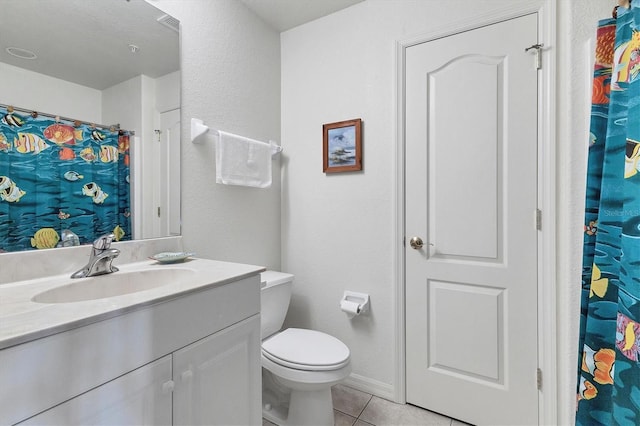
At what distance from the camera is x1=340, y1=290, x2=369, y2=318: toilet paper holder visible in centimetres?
173

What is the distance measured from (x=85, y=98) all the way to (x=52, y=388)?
106 cm

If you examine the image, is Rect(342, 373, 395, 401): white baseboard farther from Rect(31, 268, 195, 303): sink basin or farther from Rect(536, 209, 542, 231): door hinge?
Rect(31, 268, 195, 303): sink basin

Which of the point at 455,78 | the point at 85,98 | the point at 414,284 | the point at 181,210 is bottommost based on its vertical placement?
the point at 414,284

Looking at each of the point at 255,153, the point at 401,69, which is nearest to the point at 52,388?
the point at 255,153

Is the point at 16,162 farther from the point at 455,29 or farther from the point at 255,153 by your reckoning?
the point at 455,29

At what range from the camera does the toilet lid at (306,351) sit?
1.35 m

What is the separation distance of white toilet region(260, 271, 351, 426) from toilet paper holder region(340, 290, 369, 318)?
8.7 inches

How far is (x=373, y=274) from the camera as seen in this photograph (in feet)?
5.83

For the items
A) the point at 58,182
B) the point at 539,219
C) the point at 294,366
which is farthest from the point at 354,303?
the point at 58,182

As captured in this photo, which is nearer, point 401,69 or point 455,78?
point 455,78

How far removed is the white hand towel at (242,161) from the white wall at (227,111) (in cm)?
8

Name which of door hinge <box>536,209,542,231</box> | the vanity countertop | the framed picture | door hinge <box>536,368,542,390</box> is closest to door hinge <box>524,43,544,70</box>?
door hinge <box>536,209,542,231</box>

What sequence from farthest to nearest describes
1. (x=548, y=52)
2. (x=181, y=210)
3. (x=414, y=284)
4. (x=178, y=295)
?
1. (x=414, y=284)
2. (x=181, y=210)
3. (x=548, y=52)
4. (x=178, y=295)

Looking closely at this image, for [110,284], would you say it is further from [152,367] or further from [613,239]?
[613,239]
